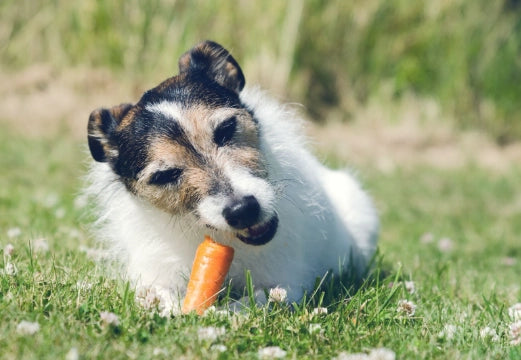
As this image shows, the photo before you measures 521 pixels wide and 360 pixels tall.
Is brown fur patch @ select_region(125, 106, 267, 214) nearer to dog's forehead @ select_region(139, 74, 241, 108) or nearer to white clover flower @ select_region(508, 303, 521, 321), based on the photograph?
dog's forehead @ select_region(139, 74, 241, 108)

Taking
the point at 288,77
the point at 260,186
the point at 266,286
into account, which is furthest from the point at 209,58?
the point at 288,77

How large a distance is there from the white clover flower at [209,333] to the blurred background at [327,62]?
314 inches

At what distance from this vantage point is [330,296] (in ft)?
13.0

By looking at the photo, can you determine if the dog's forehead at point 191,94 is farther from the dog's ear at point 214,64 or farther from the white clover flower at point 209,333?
the white clover flower at point 209,333

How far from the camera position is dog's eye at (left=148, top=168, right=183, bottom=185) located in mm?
3713

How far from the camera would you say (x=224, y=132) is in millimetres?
3795

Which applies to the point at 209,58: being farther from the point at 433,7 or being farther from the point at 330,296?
the point at 433,7

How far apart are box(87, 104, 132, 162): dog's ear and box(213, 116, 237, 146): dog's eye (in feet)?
2.35

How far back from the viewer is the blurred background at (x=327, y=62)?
11.1 meters

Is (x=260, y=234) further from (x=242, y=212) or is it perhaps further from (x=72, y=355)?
(x=72, y=355)

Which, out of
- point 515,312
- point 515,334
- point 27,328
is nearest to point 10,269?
point 27,328

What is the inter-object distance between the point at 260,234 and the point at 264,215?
21cm

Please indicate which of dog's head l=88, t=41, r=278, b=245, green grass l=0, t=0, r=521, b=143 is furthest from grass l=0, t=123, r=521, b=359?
green grass l=0, t=0, r=521, b=143

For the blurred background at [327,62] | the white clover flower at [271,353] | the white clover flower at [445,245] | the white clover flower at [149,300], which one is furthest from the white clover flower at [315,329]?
the blurred background at [327,62]
